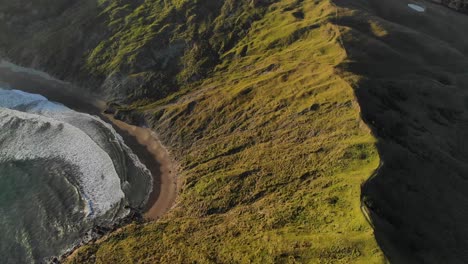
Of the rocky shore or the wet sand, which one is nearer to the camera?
the rocky shore

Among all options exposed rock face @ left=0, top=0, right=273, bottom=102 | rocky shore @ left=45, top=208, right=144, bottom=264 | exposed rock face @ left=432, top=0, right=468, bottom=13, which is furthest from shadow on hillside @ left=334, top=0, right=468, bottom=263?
rocky shore @ left=45, top=208, right=144, bottom=264

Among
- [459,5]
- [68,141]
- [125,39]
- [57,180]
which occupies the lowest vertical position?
[459,5]

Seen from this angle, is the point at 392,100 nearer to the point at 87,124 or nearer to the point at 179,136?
the point at 179,136

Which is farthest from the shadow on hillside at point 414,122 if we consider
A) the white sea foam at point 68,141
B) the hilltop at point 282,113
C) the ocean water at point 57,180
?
the white sea foam at point 68,141

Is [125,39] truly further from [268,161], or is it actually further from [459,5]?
[459,5]

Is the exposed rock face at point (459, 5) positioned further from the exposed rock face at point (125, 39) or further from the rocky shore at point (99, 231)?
the rocky shore at point (99, 231)

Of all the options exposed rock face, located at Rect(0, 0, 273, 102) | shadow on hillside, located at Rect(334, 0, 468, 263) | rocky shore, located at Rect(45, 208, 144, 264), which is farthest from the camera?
exposed rock face, located at Rect(0, 0, 273, 102)

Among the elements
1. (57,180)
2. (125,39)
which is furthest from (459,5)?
(57,180)

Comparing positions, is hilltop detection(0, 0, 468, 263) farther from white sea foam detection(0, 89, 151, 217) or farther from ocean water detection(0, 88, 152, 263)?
white sea foam detection(0, 89, 151, 217)

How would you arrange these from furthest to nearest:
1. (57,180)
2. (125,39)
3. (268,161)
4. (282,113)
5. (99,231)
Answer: (125,39) → (282,113) → (57,180) → (268,161) → (99,231)
